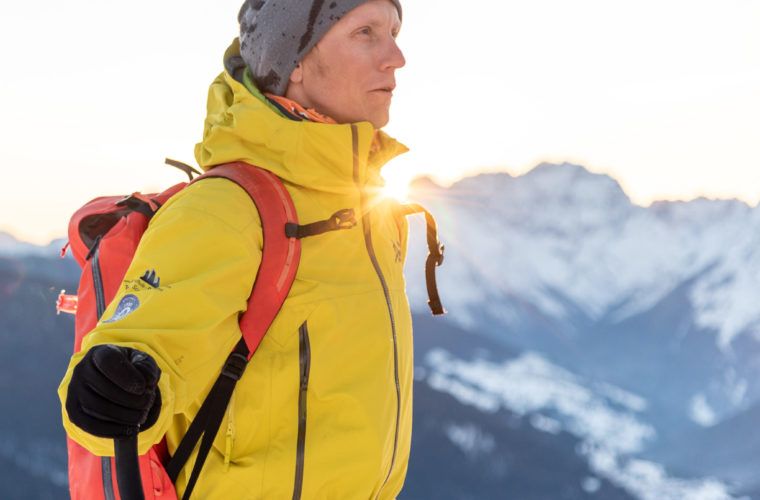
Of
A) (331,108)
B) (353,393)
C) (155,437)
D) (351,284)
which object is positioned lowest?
(155,437)

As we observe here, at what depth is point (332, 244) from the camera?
7.07 feet

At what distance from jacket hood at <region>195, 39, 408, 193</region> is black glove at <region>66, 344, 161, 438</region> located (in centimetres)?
85

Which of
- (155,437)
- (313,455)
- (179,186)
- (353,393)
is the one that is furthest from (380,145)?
(155,437)

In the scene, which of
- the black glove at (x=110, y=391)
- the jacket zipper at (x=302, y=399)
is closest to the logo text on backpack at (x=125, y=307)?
the black glove at (x=110, y=391)

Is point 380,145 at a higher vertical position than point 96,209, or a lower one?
higher

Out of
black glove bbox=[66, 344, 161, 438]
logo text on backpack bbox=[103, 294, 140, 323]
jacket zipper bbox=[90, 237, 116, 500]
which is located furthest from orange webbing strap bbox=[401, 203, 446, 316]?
black glove bbox=[66, 344, 161, 438]

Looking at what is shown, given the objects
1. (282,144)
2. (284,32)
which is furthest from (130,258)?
(284,32)

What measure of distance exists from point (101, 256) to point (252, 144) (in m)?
0.57

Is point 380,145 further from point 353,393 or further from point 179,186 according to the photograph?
point 353,393

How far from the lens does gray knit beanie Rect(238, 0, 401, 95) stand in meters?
2.40

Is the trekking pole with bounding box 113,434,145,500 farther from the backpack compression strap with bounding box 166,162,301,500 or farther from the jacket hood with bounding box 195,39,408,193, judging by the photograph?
the jacket hood with bounding box 195,39,408,193

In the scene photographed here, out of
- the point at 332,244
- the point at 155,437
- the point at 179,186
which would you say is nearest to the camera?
the point at 155,437

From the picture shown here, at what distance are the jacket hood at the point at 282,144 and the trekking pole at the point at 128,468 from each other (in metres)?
0.93

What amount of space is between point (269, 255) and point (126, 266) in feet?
1.53
